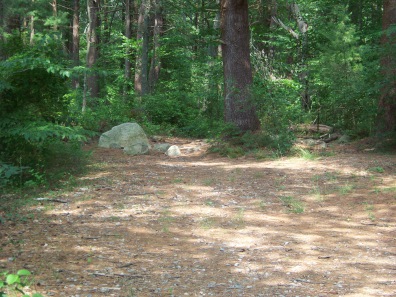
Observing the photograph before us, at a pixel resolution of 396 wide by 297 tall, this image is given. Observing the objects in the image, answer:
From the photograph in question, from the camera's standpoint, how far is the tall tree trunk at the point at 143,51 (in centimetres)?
2252

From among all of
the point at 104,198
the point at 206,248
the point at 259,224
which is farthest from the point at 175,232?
the point at 104,198

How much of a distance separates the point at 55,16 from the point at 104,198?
17.8m

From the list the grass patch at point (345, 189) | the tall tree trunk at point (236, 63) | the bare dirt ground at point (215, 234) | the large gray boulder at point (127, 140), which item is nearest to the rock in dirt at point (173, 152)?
the large gray boulder at point (127, 140)

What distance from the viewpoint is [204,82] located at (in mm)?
20641

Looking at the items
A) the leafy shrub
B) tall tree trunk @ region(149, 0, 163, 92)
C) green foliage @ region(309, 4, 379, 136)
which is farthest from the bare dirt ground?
tall tree trunk @ region(149, 0, 163, 92)

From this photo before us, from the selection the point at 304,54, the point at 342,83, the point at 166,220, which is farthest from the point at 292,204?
the point at 304,54

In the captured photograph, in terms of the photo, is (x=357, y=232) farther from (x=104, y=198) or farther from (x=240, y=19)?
(x=240, y=19)

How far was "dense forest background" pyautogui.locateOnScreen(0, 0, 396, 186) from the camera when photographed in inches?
332

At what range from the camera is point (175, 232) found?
6500mm

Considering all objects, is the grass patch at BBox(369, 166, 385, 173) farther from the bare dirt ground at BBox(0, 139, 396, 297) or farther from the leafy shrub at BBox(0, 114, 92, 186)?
the leafy shrub at BBox(0, 114, 92, 186)

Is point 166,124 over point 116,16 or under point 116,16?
under

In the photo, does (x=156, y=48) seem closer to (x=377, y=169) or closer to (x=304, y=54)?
(x=304, y=54)

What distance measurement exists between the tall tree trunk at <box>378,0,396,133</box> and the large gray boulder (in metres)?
6.54

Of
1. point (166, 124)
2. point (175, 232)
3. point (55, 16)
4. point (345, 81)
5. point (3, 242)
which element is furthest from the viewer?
point (55, 16)
